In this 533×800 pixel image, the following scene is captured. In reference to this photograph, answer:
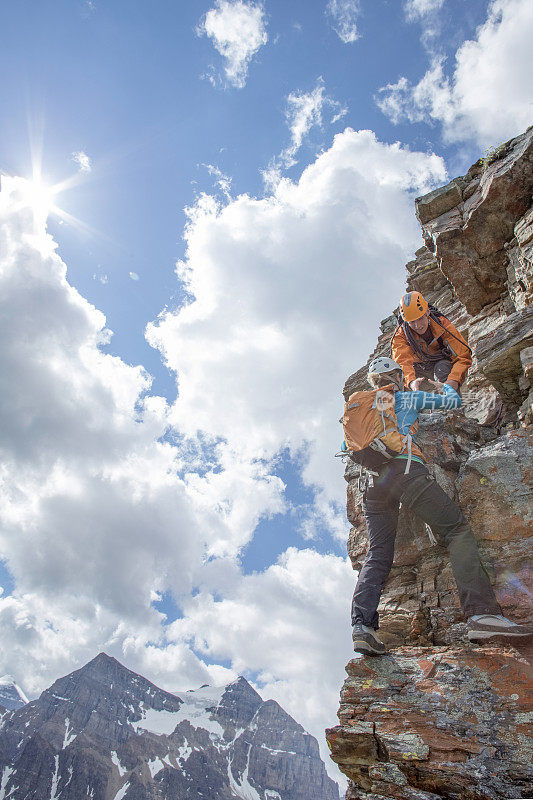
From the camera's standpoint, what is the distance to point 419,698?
236 inches

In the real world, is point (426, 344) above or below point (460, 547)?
above

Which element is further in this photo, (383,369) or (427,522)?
(383,369)

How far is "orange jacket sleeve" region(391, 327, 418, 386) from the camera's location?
1154 centimetres

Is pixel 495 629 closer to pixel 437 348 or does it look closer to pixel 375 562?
pixel 375 562

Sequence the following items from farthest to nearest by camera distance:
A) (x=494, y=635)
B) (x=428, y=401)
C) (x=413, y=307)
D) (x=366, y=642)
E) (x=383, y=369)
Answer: (x=413, y=307) → (x=383, y=369) → (x=428, y=401) → (x=366, y=642) → (x=494, y=635)

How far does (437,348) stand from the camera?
1162 cm

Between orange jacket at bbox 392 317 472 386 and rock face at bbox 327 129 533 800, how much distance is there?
0.91 m

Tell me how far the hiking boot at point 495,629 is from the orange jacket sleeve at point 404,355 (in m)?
6.14

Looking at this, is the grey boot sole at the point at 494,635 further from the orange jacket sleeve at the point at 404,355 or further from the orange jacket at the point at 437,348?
the orange jacket sleeve at the point at 404,355

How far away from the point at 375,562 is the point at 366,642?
117 centimetres

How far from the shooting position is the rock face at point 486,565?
533 centimetres

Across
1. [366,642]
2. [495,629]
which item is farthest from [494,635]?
[366,642]

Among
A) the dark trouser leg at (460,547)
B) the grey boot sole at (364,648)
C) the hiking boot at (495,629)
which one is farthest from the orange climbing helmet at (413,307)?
the grey boot sole at (364,648)

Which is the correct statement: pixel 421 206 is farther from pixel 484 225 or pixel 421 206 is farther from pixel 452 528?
pixel 452 528
